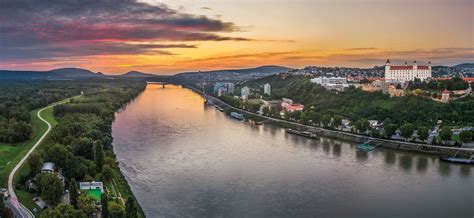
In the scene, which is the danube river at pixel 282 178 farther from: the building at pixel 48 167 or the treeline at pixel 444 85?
the treeline at pixel 444 85

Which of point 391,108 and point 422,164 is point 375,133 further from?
point 391,108

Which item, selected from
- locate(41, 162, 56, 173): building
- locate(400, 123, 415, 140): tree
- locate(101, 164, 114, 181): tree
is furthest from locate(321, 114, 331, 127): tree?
locate(41, 162, 56, 173): building

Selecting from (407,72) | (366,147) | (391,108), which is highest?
(407,72)

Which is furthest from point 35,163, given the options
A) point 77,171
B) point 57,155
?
point 77,171

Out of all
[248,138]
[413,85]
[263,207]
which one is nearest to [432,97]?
[413,85]

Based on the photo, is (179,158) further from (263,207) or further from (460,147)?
(460,147)

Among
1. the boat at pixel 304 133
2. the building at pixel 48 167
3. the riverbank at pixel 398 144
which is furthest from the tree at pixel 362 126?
the building at pixel 48 167
